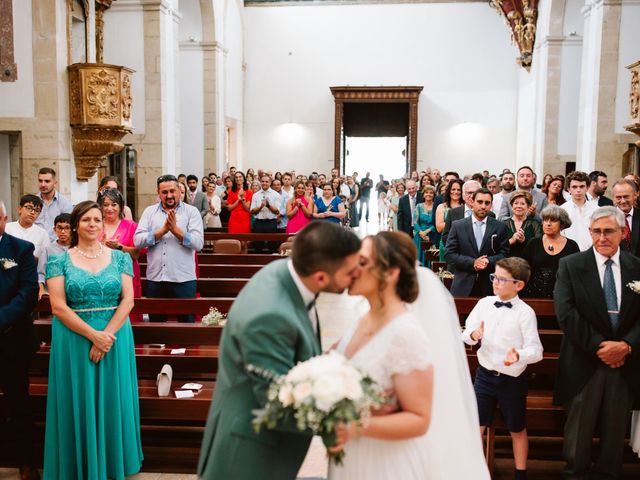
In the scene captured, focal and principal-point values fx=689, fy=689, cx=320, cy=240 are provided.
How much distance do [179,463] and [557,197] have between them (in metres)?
5.13

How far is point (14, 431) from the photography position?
12.7ft

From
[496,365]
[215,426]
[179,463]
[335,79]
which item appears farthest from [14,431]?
[335,79]

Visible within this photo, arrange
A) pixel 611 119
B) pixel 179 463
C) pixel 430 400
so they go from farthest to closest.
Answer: pixel 611 119
pixel 179 463
pixel 430 400

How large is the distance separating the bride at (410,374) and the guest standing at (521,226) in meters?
3.03

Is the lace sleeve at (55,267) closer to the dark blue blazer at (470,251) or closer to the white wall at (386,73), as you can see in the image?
the dark blue blazer at (470,251)

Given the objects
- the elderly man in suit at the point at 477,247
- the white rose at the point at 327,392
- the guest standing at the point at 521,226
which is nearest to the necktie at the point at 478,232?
the elderly man in suit at the point at 477,247

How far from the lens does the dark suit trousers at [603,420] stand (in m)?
3.67

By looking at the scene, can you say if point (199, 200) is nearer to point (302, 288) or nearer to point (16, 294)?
point (16, 294)

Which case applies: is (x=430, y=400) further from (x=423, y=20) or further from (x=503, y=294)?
(x=423, y=20)

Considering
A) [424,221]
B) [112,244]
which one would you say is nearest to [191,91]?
[424,221]

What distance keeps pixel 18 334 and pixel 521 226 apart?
12.4ft

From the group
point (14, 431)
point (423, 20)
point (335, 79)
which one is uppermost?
point (423, 20)

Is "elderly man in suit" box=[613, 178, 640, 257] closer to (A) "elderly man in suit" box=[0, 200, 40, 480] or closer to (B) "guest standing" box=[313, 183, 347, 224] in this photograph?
(A) "elderly man in suit" box=[0, 200, 40, 480]

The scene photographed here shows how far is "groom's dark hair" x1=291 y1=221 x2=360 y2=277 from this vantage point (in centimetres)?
208
